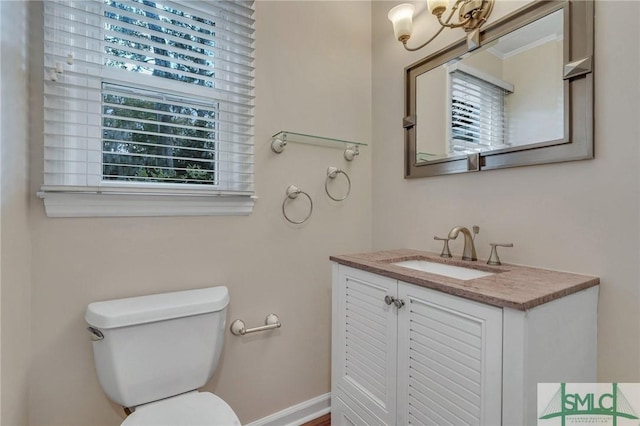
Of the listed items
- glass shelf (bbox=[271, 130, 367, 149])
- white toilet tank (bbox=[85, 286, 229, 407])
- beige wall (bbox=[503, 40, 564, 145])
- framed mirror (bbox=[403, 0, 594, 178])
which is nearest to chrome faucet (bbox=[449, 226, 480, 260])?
framed mirror (bbox=[403, 0, 594, 178])

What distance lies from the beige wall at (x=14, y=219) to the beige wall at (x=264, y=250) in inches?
2.1

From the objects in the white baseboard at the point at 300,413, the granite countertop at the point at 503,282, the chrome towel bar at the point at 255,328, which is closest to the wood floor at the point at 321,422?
the white baseboard at the point at 300,413

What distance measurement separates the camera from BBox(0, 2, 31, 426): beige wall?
2.85 ft

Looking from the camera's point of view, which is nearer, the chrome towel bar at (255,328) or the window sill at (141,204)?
the window sill at (141,204)

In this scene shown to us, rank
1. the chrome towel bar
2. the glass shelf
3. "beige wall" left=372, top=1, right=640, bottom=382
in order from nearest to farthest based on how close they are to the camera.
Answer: "beige wall" left=372, top=1, right=640, bottom=382
the chrome towel bar
the glass shelf

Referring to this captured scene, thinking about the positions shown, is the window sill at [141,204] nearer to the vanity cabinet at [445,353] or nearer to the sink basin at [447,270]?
the vanity cabinet at [445,353]

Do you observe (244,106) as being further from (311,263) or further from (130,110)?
(311,263)

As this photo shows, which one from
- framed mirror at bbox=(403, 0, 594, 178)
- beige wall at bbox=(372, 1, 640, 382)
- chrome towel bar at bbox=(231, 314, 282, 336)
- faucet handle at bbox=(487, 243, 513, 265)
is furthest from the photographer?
chrome towel bar at bbox=(231, 314, 282, 336)

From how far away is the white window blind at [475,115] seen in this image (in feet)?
4.31

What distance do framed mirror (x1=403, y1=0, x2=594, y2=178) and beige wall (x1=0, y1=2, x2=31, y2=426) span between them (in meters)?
1.59

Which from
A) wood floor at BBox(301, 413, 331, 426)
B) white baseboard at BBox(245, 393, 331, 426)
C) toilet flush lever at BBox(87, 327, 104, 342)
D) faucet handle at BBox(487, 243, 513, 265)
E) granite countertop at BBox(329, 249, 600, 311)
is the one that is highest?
faucet handle at BBox(487, 243, 513, 265)

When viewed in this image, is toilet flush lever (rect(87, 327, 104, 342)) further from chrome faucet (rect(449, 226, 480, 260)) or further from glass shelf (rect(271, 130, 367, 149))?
chrome faucet (rect(449, 226, 480, 260))

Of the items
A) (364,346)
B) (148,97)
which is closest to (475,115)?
(364,346)

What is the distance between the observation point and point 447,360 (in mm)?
961
